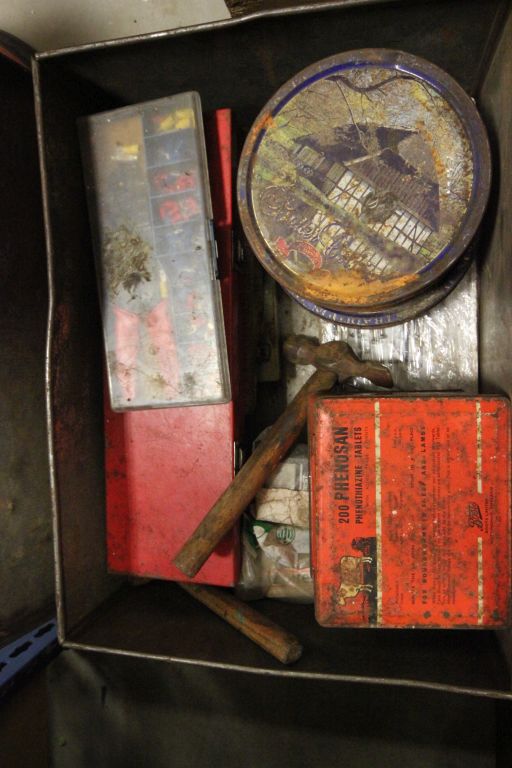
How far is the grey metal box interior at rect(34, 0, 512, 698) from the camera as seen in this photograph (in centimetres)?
113

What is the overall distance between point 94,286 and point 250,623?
0.87 m

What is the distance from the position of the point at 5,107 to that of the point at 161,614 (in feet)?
4.12

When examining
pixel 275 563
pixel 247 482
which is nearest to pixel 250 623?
pixel 275 563

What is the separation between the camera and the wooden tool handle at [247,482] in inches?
48.6

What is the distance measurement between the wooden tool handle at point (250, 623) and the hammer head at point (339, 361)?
0.57 meters

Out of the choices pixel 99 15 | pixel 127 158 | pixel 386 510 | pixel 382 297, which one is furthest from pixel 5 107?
pixel 386 510

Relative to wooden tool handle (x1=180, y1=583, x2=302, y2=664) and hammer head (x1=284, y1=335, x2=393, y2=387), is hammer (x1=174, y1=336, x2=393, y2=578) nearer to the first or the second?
hammer head (x1=284, y1=335, x2=393, y2=387)

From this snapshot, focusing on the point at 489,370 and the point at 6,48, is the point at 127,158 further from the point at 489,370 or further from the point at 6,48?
the point at 489,370

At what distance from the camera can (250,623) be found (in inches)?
50.5

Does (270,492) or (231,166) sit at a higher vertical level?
(231,166)

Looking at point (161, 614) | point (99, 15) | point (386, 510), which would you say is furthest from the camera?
point (99, 15)

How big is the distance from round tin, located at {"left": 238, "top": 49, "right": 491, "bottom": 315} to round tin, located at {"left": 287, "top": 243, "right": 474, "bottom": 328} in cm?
15

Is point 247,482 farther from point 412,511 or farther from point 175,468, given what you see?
point 412,511

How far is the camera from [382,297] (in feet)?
3.80
